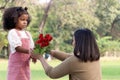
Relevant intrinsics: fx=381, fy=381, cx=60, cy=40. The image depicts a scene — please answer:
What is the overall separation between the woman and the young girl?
1.26 ft

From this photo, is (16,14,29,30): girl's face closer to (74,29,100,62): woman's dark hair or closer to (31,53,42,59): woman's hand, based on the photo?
(31,53,42,59): woman's hand

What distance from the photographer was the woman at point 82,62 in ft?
9.50

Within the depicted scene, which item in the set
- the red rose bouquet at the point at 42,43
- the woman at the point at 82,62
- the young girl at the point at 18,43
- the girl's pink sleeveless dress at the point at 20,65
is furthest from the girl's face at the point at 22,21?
the woman at the point at 82,62

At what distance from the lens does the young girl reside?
3.32 metres

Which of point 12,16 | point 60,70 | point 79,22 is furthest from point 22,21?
point 79,22

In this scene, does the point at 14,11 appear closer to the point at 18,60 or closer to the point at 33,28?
the point at 18,60

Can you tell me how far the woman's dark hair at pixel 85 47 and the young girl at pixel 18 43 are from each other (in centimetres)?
53

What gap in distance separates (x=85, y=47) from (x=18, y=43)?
2.25ft

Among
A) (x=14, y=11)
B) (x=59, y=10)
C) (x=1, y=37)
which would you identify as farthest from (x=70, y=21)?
(x=14, y=11)

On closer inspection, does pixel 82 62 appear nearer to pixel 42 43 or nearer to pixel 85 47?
pixel 85 47

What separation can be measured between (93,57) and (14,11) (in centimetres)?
92

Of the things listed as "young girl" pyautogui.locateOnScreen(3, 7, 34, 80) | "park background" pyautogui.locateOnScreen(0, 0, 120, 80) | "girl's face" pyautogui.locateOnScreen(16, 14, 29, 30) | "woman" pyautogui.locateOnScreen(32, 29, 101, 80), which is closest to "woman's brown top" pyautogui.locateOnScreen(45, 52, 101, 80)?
"woman" pyautogui.locateOnScreen(32, 29, 101, 80)

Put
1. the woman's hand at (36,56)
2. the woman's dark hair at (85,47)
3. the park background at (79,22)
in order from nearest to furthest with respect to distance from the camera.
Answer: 1. the woman's dark hair at (85,47)
2. the woman's hand at (36,56)
3. the park background at (79,22)

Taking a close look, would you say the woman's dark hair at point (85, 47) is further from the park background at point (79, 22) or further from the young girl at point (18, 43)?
the park background at point (79, 22)
